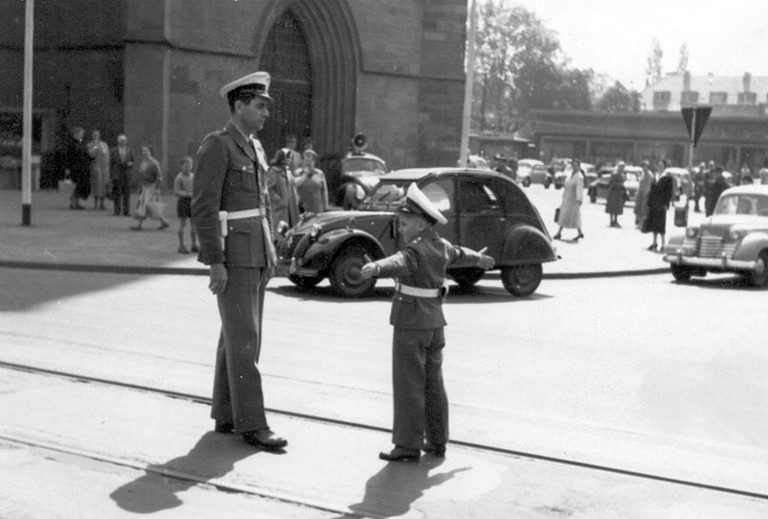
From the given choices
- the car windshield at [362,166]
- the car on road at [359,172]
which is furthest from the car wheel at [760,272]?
the car windshield at [362,166]

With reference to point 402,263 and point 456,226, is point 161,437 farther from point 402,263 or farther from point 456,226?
point 456,226

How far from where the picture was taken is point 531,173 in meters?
71.9

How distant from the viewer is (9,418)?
22.2 feet

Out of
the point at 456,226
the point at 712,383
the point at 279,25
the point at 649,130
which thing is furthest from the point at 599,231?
the point at 649,130

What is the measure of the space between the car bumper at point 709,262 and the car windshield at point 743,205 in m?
1.35

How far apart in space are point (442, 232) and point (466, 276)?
0.93m

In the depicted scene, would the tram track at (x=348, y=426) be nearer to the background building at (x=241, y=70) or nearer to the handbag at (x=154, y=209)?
the handbag at (x=154, y=209)

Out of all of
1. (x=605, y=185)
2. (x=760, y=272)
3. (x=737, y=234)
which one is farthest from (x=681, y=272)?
(x=605, y=185)

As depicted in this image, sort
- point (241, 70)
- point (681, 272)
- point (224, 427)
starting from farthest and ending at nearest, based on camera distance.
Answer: point (241, 70)
point (681, 272)
point (224, 427)

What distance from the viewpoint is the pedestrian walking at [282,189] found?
15586 mm

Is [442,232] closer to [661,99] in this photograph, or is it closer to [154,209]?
[154,209]

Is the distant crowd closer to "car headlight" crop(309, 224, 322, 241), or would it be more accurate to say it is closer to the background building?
"car headlight" crop(309, 224, 322, 241)

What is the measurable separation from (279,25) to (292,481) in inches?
1033

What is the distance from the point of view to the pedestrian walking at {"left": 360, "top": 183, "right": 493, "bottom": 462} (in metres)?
6.25
